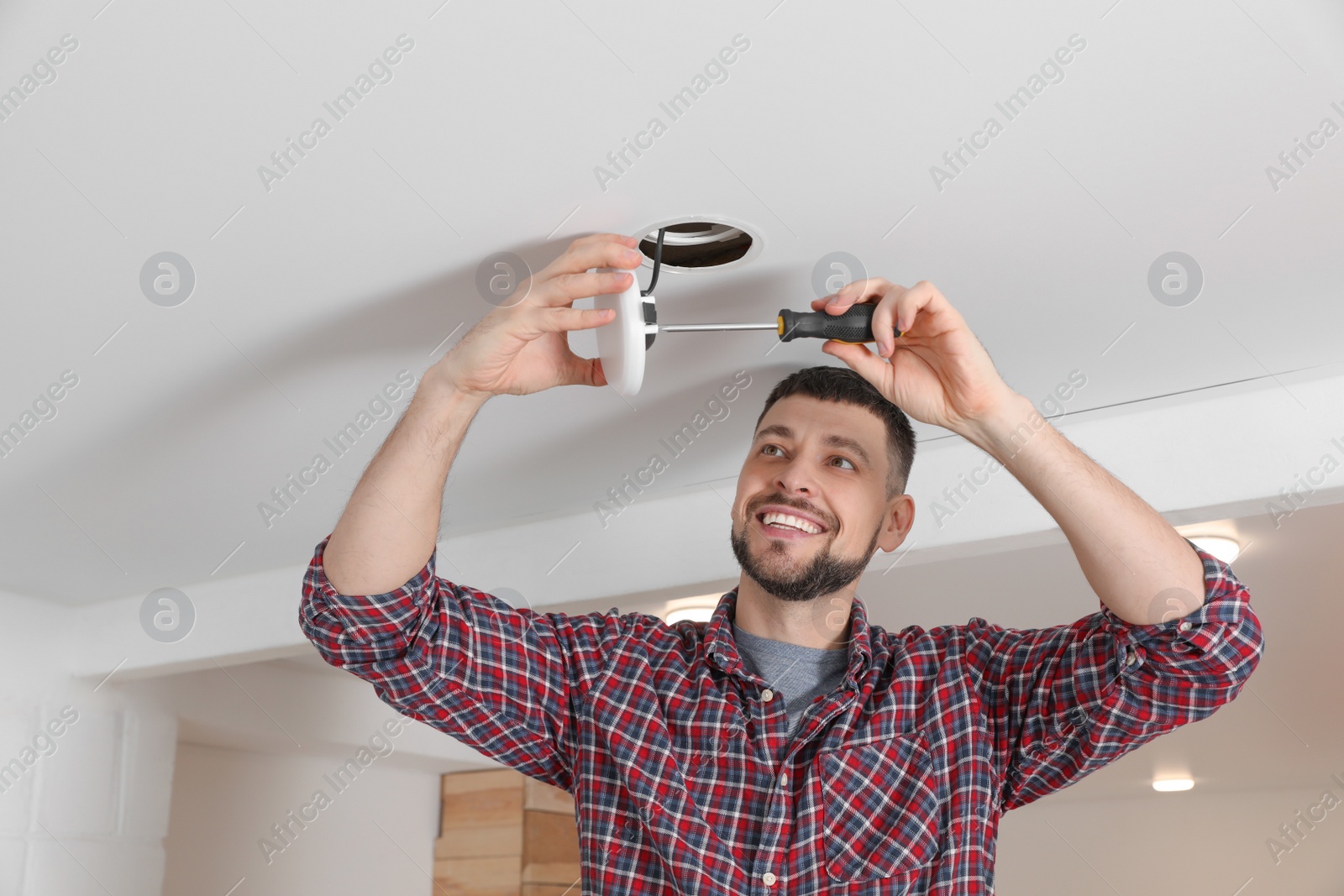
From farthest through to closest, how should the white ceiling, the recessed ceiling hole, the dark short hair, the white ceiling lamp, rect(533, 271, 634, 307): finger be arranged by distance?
the white ceiling lamp
the dark short hair
the recessed ceiling hole
rect(533, 271, 634, 307): finger
the white ceiling

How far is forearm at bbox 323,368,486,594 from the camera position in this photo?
122cm

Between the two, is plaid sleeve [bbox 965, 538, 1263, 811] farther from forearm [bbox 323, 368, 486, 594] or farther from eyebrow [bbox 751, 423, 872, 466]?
forearm [bbox 323, 368, 486, 594]

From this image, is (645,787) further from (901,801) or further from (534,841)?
(534,841)

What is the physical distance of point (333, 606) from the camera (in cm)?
123

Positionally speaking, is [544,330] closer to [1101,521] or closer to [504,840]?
[1101,521]

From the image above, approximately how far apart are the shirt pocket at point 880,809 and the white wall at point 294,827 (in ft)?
8.58

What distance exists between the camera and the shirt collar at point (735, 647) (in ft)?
4.43

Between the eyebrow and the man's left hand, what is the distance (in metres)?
0.24

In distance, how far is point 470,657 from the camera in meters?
1.32

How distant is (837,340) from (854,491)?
12.9 inches

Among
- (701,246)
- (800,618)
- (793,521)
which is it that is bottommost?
(800,618)

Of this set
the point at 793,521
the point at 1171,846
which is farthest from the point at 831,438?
the point at 1171,846

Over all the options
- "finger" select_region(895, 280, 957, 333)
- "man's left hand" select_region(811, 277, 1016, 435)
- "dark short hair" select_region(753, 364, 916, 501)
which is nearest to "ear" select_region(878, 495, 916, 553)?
"dark short hair" select_region(753, 364, 916, 501)

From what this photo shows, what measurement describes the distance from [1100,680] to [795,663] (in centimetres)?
37
